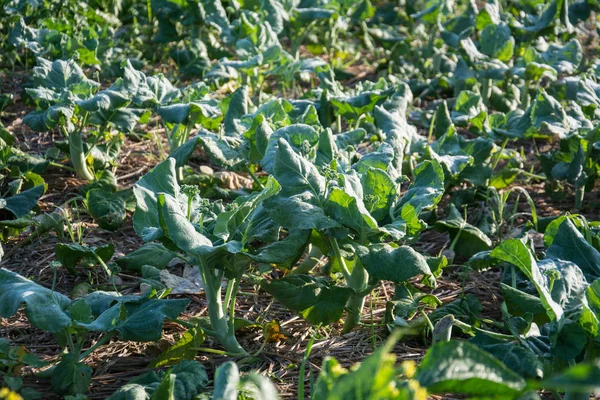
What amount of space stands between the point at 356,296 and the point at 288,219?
40cm

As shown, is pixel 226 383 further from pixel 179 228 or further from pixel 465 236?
pixel 465 236

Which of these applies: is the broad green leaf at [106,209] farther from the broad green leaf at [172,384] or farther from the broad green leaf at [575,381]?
Answer: the broad green leaf at [575,381]

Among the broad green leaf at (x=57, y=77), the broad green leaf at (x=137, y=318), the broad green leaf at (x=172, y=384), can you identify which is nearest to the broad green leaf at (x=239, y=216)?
the broad green leaf at (x=137, y=318)

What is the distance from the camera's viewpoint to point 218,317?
7.34ft

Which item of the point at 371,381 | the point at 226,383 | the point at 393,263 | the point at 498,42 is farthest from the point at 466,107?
the point at 371,381

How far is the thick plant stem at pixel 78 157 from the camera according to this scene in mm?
3264

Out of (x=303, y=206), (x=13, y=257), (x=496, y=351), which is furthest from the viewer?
(x=13, y=257)

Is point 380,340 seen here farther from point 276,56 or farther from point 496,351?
point 276,56

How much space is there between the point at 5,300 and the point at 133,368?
1.44ft

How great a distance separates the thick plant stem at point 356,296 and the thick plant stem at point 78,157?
1484mm

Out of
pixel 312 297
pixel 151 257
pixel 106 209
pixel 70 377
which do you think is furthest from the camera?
pixel 106 209

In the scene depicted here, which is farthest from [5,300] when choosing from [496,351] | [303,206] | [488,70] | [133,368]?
[488,70]

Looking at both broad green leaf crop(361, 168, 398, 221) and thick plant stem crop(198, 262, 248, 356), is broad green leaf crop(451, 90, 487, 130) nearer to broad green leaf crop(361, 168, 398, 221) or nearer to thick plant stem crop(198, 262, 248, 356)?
broad green leaf crop(361, 168, 398, 221)

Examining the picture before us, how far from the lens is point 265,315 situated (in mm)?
2572
